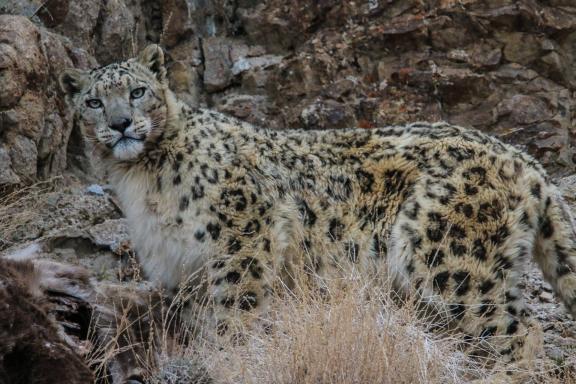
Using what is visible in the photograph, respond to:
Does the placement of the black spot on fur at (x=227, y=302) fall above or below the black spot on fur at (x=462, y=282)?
below

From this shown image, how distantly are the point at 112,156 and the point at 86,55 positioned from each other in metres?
3.75

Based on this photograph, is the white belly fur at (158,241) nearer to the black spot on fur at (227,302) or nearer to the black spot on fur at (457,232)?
the black spot on fur at (227,302)

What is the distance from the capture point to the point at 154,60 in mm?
8031

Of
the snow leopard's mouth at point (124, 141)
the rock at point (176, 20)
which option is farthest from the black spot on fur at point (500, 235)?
the rock at point (176, 20)

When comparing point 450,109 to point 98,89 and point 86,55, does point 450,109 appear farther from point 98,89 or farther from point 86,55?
point 98,89

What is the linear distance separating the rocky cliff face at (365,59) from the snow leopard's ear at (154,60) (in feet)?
9.47

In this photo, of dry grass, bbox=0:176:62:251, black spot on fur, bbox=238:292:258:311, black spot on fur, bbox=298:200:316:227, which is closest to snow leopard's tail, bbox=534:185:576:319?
black spot on fur, bbox=298:200:316:227

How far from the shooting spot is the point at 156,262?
734 centimetres

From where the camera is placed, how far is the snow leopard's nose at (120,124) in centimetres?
734

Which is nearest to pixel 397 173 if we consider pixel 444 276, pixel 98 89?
pixel 444 276

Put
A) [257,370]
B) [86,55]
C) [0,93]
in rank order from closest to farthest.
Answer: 1. [257,370]
2. [0,93]
3. [86,55]

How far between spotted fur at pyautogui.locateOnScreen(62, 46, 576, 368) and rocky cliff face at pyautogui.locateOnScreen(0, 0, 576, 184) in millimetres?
3381

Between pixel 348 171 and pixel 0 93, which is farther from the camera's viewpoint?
pixel 0 93

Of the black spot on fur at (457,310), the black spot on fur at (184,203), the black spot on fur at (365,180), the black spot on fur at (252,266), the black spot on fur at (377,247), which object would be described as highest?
the black spot on fur at (365,180)
